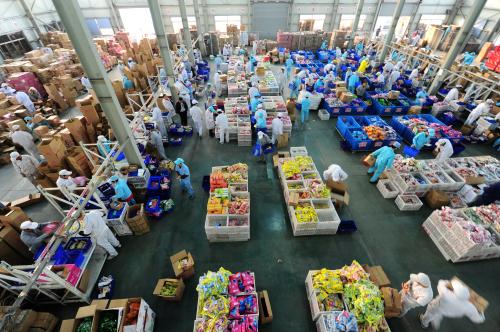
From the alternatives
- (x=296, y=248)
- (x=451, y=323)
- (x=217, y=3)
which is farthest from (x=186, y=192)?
(x=217, y=3)

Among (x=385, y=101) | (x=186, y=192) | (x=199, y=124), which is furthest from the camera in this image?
(x=385, y=101)

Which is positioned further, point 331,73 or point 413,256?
point 331,73

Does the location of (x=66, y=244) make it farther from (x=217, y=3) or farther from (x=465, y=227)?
(x=217, y=3)

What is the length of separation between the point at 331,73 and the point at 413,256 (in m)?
12.4

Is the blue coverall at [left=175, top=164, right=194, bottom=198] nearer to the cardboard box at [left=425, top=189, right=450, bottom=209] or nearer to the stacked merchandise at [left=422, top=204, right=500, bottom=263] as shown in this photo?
the stacked merchandise at [left=422, top=204, right=500, bottom=263]

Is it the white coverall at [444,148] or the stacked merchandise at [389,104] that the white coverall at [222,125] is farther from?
the stacked merchandise at [389,104]

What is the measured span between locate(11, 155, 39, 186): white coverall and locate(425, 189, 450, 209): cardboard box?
14195 mm

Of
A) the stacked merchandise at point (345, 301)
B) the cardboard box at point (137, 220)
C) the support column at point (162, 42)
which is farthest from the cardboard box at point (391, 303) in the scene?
the support column at point (162, 42)

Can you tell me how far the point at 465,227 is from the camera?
6359 mm

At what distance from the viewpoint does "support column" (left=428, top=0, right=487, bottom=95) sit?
11.6 meters

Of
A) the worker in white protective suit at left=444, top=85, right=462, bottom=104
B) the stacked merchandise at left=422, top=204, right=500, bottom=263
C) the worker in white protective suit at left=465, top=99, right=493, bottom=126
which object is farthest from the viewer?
the worker in white protective suit at left=444, top=85, right=462, bottom=104

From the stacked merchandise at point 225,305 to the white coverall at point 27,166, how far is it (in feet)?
26.3

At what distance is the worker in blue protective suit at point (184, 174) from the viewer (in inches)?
293

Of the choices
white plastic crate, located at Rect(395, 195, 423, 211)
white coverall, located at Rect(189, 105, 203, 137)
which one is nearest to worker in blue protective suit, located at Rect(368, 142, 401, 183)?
white plastic crate, located at Rect(395, 195, 423, 211)
